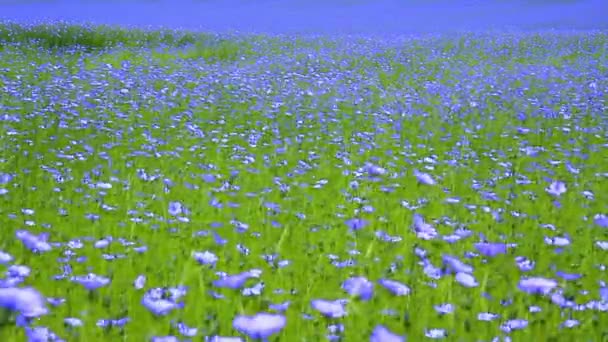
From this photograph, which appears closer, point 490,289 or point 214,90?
point 490,289

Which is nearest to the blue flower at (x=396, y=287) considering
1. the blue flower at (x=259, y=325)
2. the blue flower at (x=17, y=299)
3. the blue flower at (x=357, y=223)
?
the blue flower at (x=259, y=325)

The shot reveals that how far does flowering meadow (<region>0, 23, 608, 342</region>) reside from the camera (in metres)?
3.33

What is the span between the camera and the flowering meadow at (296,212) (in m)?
3.33

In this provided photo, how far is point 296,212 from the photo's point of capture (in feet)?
16.8

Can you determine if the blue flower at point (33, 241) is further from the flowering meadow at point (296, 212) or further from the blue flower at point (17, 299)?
the blue flower at point (17, 299)

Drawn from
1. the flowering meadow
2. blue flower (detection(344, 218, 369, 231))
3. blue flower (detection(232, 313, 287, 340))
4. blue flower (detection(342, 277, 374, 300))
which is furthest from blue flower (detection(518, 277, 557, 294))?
blue flower (detection(232, 313, 287, 340))

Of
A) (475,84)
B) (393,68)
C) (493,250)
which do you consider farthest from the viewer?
(393,68)

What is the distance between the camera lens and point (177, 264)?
4.00 m

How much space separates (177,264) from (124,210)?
46.7 inches

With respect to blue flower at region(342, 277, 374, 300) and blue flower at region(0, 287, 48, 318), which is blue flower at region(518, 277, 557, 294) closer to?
blue flower at region(342, 277, 374, 300)

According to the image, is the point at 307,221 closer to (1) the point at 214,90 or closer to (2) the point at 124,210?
(2) the point at 124,210

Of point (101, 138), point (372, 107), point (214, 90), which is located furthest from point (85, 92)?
point (372, 107)

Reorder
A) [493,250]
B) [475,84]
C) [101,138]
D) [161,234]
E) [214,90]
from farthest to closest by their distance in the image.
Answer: [475,84] → [214,90] → [101,138] → [161,234] → [493,250]

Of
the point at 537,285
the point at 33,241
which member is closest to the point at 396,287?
the point at 537,285
